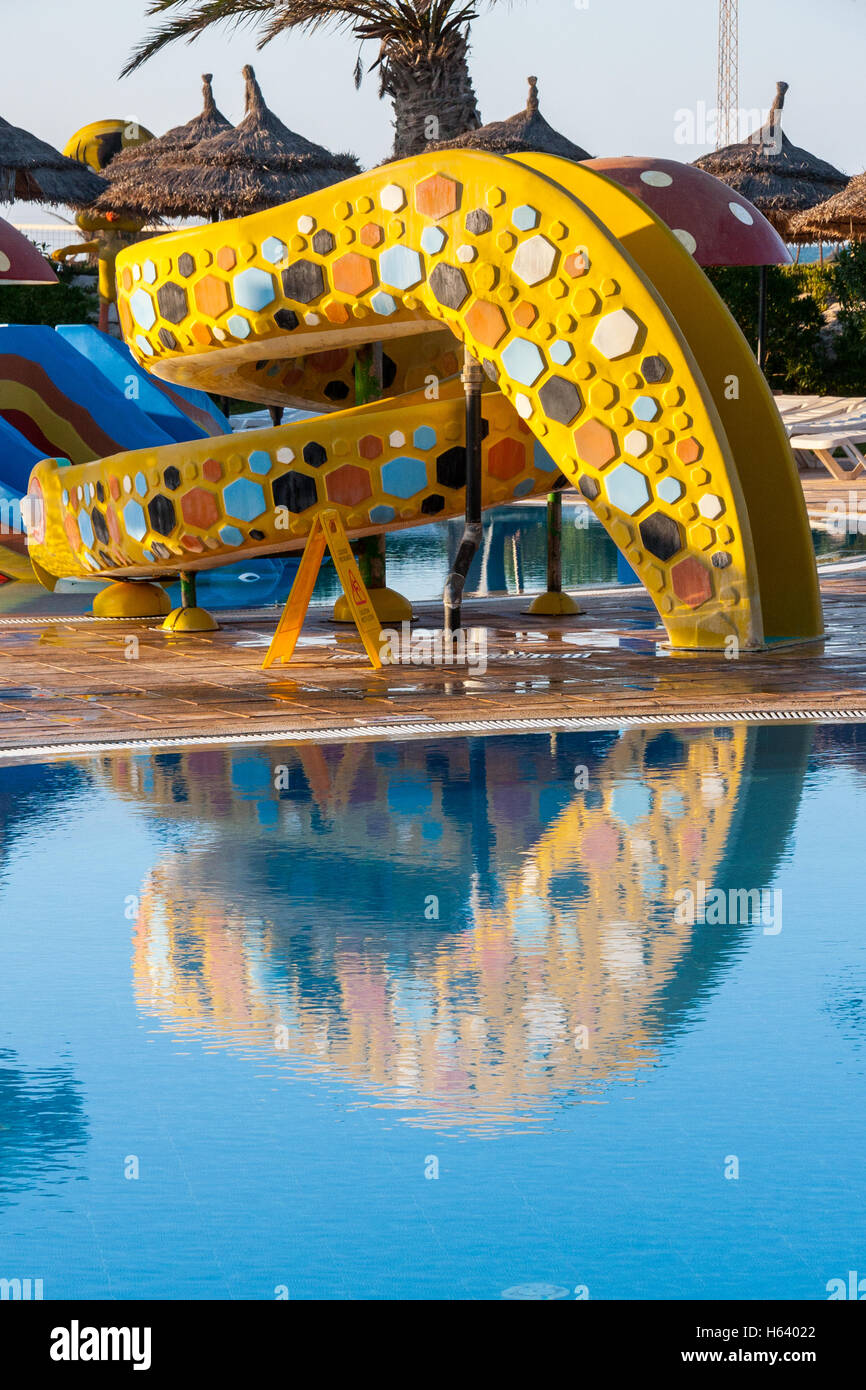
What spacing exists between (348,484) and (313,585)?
117 cm

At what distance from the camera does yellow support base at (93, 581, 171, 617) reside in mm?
15711

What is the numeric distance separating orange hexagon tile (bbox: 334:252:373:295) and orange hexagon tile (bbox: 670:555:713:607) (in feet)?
9.92

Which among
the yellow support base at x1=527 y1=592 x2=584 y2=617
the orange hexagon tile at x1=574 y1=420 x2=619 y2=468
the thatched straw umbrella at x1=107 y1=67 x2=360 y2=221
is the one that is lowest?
the yellow support base at x1=527 y1=592 x2=584 y2=617

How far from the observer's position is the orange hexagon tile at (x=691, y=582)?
12242mm

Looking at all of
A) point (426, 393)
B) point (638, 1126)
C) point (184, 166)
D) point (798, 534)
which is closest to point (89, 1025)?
point (638, 1126)

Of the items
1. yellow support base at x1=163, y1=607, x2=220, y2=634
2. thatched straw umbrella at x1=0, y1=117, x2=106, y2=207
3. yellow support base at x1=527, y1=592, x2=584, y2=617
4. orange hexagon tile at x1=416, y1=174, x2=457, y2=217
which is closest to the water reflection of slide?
orange hexagon tile at x1=416, y1=174, x2=457, y2=217

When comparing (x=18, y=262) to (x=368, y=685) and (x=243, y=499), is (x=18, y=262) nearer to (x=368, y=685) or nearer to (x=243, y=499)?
(x=243, y=499)

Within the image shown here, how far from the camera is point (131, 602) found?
15.8m

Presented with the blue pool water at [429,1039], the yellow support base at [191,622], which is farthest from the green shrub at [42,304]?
the blue pool water at [429,1039]

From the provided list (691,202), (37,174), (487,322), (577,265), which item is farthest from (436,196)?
(37,174)

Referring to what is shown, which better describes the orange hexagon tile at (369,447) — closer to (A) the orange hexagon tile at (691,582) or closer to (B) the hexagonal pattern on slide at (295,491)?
(B) the hexagonal pattern on slide at (295,491)

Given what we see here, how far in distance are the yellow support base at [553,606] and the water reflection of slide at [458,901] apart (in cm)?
532

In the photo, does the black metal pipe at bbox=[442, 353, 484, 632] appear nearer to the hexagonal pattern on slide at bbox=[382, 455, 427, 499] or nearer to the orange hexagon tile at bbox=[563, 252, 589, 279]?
the hexagonal pattern on slide at bbox=[382, 455, 427, 499]

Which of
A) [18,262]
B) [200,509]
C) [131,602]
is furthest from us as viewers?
[18,262]
